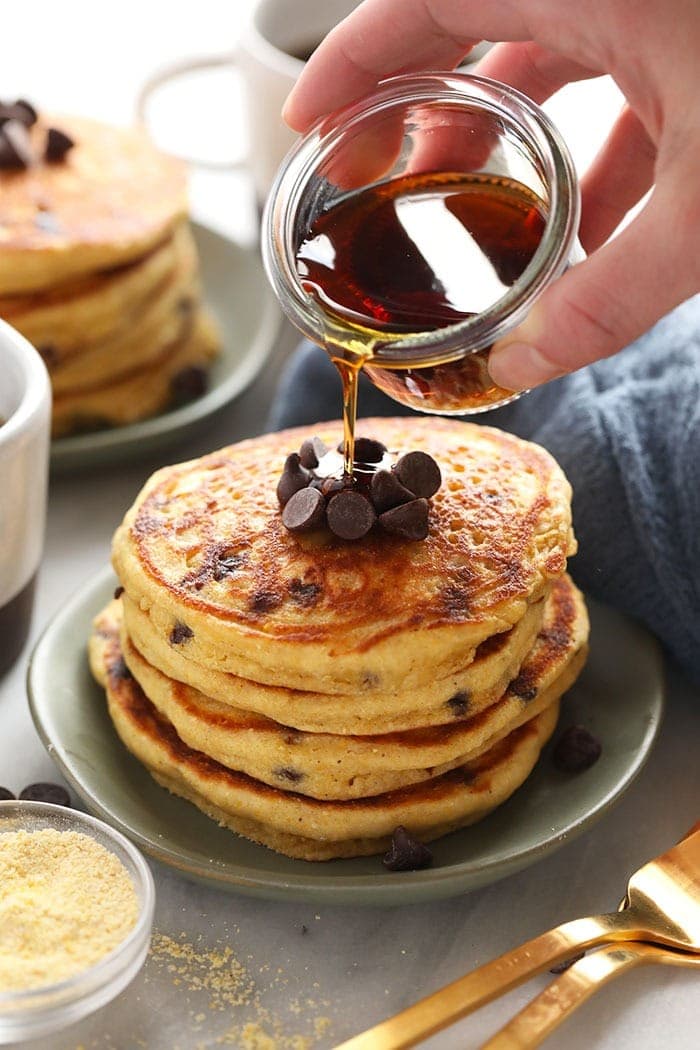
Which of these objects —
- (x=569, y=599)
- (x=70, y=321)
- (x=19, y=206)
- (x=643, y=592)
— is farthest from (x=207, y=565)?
(x=19, y=206)

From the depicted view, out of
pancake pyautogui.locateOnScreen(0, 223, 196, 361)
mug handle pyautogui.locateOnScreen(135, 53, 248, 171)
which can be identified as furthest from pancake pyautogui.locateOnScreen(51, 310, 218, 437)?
mug handle pyautogui.locateOnScreen(135, 53, 248, 171)

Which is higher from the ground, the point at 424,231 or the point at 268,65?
the point at 424,231

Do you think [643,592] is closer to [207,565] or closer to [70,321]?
[207,565]

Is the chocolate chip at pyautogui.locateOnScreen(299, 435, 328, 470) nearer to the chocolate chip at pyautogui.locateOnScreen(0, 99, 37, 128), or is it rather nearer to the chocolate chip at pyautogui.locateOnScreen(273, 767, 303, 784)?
the chocolate chip at pyautogui.locateOnScreen(273, 767, 303, 784)

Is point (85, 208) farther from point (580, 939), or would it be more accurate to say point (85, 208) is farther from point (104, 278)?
point (580, 939)

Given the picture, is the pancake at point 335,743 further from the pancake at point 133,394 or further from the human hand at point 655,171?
the pancake at point 133,394

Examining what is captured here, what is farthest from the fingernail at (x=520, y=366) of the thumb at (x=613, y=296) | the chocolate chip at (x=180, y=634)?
the chocolate chip at (x=180, y=634)

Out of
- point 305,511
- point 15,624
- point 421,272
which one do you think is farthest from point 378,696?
point 15,624
